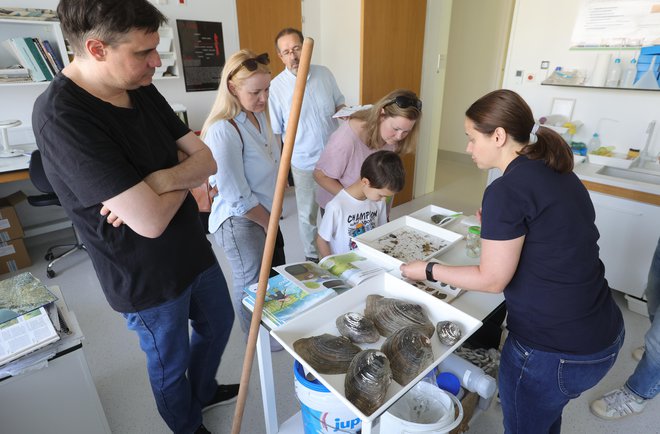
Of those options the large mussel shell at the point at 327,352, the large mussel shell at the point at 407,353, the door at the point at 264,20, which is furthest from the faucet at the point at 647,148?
the door at the point at 264,20

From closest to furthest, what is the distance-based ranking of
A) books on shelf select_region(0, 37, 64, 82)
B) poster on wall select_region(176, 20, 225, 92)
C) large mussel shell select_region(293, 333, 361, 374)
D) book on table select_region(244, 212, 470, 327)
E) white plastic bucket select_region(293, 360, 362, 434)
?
large mussel shell select_region(293, 333, 361, 374), white plastic bucket select_region(293, 360, 362, 434), book on table select_region(244, 212, 470, 327), books on shelf select_region(0, 37, 64, 82), poster on wall select_region(176, 20, 225, 92)

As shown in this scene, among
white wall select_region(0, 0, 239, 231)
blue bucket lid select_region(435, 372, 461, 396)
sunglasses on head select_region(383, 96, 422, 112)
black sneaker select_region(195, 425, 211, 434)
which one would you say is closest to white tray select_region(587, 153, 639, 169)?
sunglasses on head select_region(383, 96, 422, 112)

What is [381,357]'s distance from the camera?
900 millimetres

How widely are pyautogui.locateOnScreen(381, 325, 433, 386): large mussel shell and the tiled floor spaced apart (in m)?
0.93

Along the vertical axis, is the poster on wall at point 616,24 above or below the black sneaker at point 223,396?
above

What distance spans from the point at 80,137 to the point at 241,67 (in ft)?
2.30

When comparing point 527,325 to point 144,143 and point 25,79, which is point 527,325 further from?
point 25,79

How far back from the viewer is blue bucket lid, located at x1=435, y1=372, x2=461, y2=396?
132cm

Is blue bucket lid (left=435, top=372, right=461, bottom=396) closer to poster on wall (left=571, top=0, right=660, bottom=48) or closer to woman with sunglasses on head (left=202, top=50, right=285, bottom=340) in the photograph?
woman with sunglasses on head (left=202, top=50, right=285, bottom=340)

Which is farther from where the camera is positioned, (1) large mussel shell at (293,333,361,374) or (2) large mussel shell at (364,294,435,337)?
(2) large mussel shell at (364,294,435,337)

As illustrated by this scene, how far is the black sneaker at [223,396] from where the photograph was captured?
5.54ft

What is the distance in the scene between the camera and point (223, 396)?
1.71 m

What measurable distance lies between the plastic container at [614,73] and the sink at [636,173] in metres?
0.54

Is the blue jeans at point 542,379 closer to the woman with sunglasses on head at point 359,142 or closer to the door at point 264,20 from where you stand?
the woman with sunglasses on head at point 359,142
